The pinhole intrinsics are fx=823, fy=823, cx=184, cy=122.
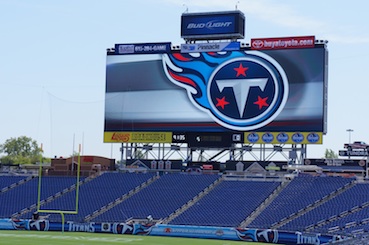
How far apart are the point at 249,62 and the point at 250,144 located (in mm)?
4978

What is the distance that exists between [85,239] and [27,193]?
14.4 m

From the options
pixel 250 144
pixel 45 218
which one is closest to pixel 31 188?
pixel 45 218

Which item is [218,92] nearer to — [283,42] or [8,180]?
[283,42]

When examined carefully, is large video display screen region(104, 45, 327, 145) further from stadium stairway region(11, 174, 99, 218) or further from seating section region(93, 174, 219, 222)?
stadium stairway region(11, 174, 99, 218)

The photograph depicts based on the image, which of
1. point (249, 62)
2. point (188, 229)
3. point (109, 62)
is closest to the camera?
point (188, 229)

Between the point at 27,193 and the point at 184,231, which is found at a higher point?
the point at 27,193

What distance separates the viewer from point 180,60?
5166 centimetres

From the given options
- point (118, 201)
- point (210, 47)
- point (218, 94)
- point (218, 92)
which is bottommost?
point (118, 201)

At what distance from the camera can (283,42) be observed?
49.2 m

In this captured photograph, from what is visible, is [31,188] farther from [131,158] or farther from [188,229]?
[188,229]

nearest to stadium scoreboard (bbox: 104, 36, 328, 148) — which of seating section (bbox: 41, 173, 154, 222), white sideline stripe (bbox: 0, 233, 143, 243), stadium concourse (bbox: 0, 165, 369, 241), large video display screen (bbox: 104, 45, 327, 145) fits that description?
large video display screen (bbox: 104, 45, 327, 145)

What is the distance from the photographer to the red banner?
48.5 m

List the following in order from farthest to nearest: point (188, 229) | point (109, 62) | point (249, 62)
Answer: point (109, 62), point (249, 62), point (188, 229)

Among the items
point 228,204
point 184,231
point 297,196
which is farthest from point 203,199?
point 184,231
